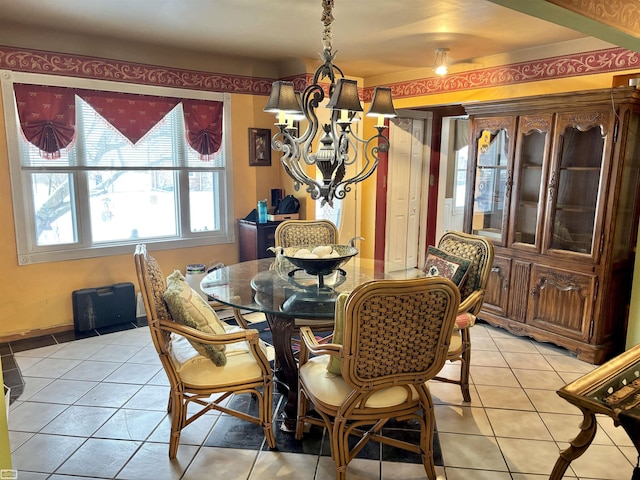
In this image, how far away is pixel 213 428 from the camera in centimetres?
245

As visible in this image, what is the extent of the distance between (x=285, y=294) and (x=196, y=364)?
23.4 inches

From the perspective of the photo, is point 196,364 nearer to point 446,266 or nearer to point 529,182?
point 446,266

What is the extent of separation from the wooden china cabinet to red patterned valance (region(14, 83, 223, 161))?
98.4 inches

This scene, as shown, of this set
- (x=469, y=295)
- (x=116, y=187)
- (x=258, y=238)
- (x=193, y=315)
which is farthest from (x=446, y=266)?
(x=116, y=187)

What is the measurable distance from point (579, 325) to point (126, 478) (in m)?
3.12

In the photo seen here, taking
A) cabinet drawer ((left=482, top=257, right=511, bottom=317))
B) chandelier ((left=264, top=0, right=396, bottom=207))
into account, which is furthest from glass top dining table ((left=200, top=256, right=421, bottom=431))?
cabinet drawer ((left=482, top=257, right=511, bottom=317))

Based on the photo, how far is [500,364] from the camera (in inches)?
Result: 129

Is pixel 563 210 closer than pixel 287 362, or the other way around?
pixel 287 362

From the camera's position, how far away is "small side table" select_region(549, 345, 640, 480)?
1399 millimetres

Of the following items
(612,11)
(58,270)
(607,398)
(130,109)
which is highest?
(612,11)

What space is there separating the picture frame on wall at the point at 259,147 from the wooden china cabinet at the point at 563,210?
82.4 inches

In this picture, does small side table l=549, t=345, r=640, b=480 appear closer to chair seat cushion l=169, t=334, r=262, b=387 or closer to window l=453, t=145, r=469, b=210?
chair seat cushion l=169, t=334, r=262, b=387

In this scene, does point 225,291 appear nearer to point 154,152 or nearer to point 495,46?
point 154,152

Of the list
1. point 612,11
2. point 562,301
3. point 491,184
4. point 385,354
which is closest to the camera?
point 385,354
